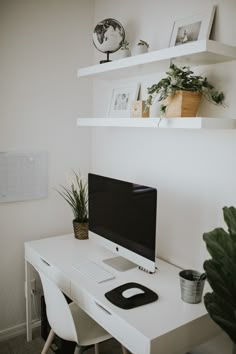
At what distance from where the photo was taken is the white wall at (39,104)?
8.01ft

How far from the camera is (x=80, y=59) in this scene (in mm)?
2738

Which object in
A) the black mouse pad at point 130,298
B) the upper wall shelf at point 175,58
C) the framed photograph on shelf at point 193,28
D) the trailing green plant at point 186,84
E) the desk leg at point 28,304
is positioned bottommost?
the desk leg at point 28,304

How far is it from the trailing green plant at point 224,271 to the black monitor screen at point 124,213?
21.0 inches

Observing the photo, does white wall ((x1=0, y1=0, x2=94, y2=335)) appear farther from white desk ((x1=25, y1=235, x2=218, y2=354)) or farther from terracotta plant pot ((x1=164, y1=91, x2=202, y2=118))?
terracotta plant pot ((x1=164, y1=91, x2=202, y2=118))

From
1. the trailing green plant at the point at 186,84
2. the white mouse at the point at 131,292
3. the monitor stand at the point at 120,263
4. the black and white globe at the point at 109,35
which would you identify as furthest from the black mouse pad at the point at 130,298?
the black and white globe at the point at 109,35

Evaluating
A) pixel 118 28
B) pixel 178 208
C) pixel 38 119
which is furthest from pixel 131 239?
pixel 118 28

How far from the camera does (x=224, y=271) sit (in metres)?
1.34

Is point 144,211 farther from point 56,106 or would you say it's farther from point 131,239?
point 56,106

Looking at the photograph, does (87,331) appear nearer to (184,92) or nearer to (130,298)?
(130,298)

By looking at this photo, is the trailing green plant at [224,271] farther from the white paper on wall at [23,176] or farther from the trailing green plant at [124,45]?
the white paper on wall at [23,176]

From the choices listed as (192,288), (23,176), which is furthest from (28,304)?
(192,288)

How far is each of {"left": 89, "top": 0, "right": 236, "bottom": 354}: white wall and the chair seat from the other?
60cm

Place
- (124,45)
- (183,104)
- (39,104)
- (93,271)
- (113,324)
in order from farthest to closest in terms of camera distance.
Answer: (39,104)
(124,45)
(93,271)
(183,104)
(113,324)

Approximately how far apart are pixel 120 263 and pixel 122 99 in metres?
1.11
